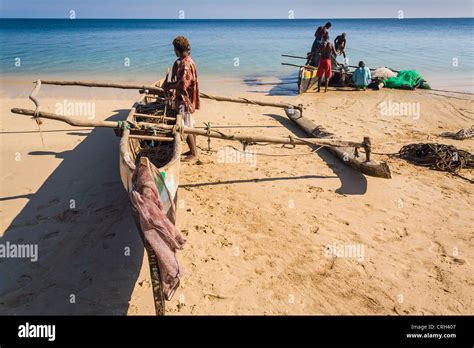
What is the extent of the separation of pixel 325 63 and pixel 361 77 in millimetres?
1655

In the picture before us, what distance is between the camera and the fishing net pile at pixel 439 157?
5828 millimetres

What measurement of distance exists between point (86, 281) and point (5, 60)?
2089 centimetres

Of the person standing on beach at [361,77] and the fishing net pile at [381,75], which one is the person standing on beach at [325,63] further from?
the fishing net pile at [381,75]

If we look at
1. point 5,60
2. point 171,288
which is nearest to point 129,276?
point 171,288

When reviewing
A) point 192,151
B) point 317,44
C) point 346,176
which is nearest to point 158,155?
point 192,151

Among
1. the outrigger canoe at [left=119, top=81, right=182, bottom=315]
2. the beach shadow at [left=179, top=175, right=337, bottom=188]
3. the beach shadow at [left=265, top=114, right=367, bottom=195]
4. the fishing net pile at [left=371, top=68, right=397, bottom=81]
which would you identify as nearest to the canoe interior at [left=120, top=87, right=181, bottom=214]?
the outrigger canoe at [left=119, top=81, right=182, bottom=315]

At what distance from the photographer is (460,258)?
12.5ft

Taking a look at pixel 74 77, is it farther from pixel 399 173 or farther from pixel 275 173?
pixel 399 173

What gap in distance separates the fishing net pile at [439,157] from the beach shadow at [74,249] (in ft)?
16.5

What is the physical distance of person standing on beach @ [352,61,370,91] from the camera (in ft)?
38.2

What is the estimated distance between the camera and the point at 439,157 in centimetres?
593

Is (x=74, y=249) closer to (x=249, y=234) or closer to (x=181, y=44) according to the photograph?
(x=249, y=234)

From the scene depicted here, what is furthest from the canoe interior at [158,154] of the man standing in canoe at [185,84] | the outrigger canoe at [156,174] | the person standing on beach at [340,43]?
the person standing on beach at [340,43]

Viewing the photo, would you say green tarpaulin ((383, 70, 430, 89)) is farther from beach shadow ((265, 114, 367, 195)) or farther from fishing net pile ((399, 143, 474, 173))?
beach shadow ((265, 114, 367, 195))
